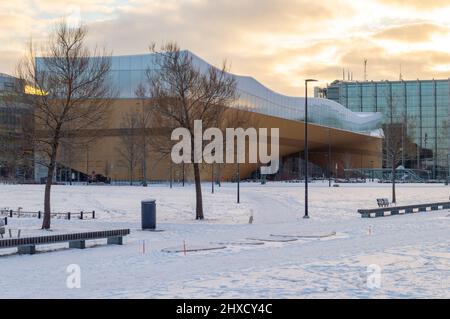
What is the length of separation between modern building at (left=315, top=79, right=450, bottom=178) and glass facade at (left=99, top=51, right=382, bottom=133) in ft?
37.8

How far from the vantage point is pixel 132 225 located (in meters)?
27.1

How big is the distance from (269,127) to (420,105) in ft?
229

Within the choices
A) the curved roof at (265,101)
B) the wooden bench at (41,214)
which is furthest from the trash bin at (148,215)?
the curved roof at (265,101)

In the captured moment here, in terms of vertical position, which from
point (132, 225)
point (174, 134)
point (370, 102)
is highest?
point (370, 102)

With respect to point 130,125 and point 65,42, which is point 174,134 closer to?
point 65,42

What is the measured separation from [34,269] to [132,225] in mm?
12666

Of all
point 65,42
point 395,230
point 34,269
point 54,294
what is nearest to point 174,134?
point 65,42

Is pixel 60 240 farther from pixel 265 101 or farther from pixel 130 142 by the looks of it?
pixel 265 101

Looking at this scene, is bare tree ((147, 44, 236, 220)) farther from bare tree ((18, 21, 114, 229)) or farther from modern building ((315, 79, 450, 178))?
modern building ((315, 79, 450, 178))

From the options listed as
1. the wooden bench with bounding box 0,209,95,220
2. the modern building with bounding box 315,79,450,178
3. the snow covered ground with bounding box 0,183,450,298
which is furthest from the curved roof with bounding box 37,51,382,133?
the snow covered ground with bounding box 0,183,450,298

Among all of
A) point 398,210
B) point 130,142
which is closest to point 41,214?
point 398,210

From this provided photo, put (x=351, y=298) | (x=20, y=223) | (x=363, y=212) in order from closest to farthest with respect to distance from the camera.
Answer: (x=351, y=298) → (x=20, y=223) → (x=363, y=212)

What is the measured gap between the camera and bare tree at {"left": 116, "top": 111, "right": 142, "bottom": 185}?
77.2 m
